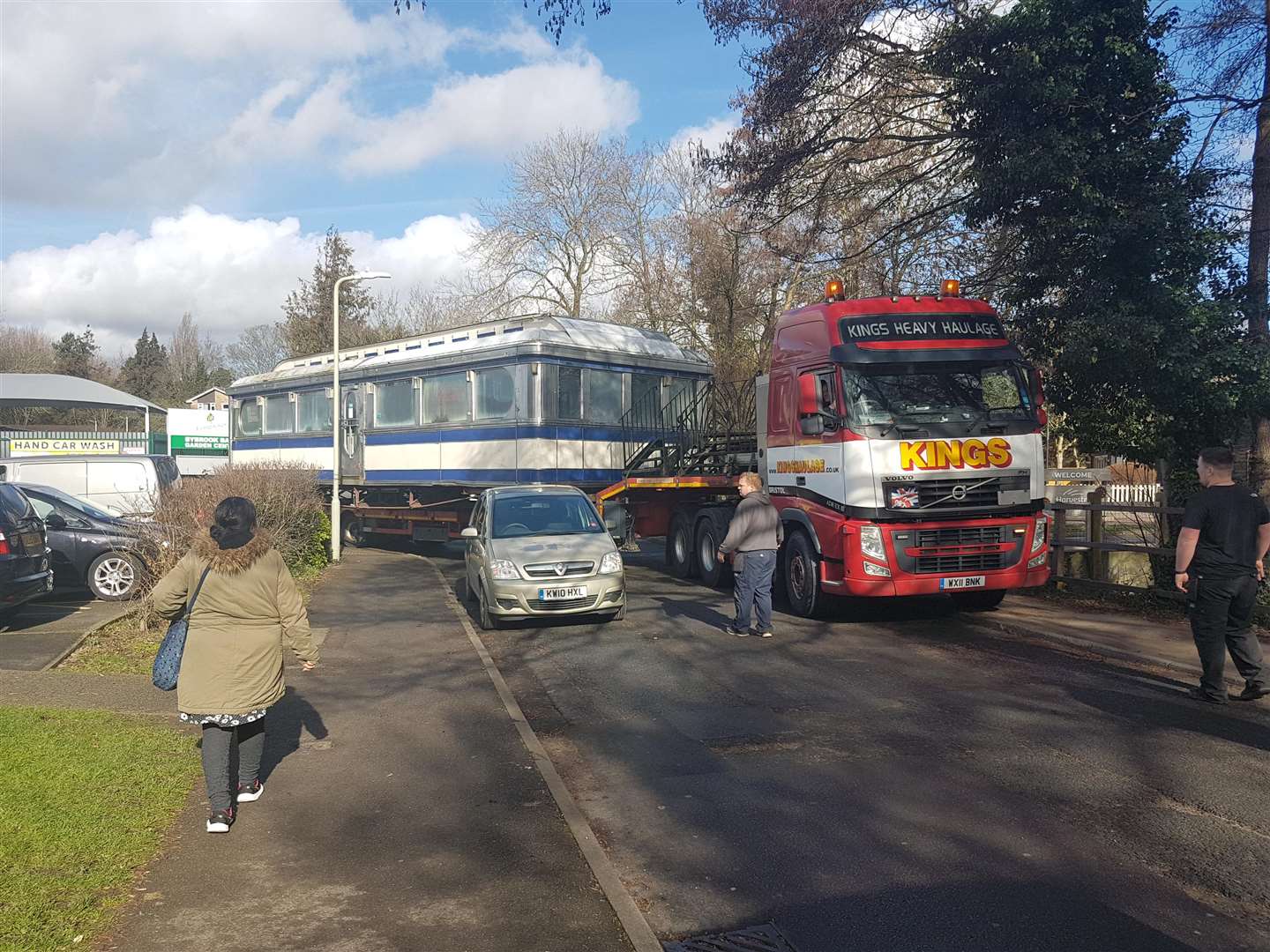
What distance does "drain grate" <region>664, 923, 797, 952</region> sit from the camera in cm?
405

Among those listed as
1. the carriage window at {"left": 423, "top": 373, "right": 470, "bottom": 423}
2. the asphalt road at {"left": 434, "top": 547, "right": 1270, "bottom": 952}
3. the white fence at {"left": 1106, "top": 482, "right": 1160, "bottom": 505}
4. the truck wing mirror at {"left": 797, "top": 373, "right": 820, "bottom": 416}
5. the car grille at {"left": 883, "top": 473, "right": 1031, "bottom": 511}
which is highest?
the carriage window at {"left": 423, "top": 373, "right": 470, "bottom": 423}

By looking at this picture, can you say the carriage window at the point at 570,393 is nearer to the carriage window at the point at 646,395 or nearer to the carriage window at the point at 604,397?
the carriage window at the point at 604,397

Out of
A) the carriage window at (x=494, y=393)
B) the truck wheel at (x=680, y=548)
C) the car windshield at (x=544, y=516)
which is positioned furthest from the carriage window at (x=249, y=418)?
the car windshield at (x=544, y=516)

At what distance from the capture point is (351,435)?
22625 mm

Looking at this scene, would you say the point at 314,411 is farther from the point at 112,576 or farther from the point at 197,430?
the point at 197,430

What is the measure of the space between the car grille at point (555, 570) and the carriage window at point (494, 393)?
6530 millimetres

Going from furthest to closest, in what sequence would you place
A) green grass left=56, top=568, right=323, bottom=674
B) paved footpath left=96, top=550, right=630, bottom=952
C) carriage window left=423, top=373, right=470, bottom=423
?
carriage window left=423, top=373, right=470, bottom=423
green grass left=56, top=568, right=323, bottom=674
paved footpath left=96, top=550, right=630, bottom=952

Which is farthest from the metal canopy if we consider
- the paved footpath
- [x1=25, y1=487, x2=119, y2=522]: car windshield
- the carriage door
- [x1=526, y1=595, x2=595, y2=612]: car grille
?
the paved footpath

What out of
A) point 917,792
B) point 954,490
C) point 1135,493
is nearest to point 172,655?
point 917,792

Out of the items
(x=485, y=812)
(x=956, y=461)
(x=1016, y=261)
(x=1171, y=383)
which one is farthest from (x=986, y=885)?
(x=1016, y=261)

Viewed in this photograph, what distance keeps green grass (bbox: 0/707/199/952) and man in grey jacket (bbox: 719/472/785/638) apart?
5.93 metres

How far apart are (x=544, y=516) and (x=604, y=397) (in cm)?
588

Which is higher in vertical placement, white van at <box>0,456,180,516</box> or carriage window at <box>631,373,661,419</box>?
carriage window at <box>631,373,661,419</box>

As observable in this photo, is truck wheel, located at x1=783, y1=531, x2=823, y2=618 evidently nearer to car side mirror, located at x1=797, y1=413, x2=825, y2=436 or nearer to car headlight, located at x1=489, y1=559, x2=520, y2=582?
car side mirror, located at x1=797, y1=413, x2=825, y2=436
